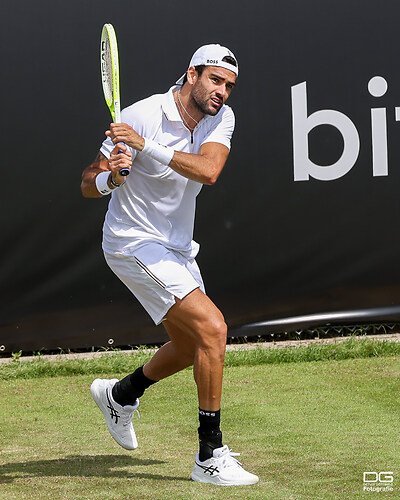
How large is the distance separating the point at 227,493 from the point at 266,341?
3192 mm

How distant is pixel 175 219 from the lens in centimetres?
372

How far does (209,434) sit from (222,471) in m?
0.15

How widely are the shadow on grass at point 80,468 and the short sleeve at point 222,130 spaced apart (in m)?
1.34

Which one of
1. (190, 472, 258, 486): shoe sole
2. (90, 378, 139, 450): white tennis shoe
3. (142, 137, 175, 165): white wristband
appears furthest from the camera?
(90, 378, 139, 450): white tennis shoe

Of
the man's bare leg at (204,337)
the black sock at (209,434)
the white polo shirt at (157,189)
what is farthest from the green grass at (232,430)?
the white polo shirt at (157,189)

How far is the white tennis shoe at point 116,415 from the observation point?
12.6ft

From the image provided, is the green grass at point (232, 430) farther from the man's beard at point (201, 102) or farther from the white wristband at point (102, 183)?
the man's beard at point (201, 102)

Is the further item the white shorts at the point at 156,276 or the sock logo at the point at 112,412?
the sock logo at the point at 112,412

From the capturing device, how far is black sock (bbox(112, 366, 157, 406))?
3.91 meters

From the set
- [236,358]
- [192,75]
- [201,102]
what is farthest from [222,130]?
[236,358]

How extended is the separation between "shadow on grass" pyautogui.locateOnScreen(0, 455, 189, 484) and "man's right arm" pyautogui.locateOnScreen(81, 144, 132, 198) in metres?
1.11

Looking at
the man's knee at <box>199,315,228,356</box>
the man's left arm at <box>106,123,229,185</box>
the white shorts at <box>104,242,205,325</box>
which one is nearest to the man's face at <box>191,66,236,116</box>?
the man's left arm at <box>106,123,229,185</box>

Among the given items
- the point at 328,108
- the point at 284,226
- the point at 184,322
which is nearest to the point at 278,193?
the point at 284,226

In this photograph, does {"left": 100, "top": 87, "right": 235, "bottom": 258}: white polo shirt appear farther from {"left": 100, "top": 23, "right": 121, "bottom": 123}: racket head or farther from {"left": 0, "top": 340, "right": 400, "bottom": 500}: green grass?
{"left": 0, "top": 340, "right": 400, "bottom": 500}: green grass
